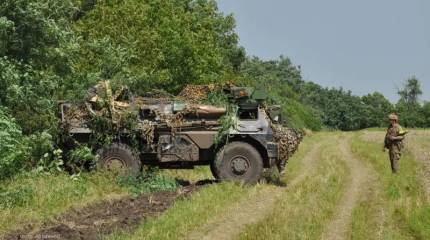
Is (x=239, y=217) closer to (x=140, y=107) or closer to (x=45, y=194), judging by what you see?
(x=45, y=194)

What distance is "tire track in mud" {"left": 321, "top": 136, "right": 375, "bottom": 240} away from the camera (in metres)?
9.95

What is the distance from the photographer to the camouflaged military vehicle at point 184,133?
1571 cm

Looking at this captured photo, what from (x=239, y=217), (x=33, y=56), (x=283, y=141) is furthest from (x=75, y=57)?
(x=239, y=217)

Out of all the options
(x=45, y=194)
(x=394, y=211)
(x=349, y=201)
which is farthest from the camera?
(x=349, y=201)

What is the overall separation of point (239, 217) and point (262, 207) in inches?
54.7

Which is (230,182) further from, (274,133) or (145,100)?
(145,100)

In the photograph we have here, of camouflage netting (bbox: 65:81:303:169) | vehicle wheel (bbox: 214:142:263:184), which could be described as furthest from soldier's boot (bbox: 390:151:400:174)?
vehicle wheel (bbox: 214:142:263:184)

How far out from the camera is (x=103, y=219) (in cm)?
1095

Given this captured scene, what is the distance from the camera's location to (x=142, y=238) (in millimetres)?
8797

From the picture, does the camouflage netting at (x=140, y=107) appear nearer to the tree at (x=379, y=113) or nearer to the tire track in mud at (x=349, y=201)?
the tire track in mud at (x=349, y=201)

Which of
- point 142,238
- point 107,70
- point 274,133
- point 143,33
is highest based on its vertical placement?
point 143,33

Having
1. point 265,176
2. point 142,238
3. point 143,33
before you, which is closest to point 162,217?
point 142,238

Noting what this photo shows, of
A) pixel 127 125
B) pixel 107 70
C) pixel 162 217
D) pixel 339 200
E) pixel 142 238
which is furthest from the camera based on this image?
pixel 107 70

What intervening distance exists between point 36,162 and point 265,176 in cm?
599
